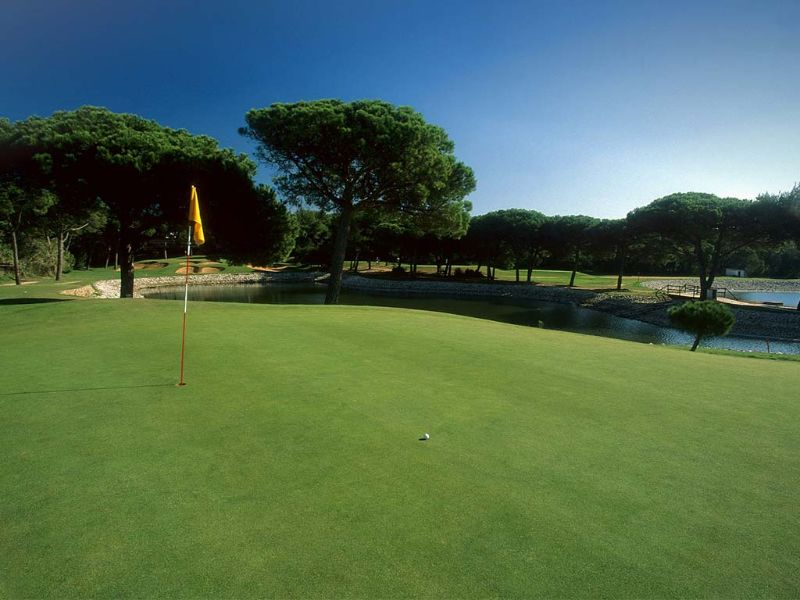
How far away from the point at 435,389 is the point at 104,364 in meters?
6.61

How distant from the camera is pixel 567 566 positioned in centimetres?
323

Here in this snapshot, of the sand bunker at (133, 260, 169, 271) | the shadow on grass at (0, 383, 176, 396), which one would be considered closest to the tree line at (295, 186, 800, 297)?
the shadow on grass at (0, 383, 176, 396)

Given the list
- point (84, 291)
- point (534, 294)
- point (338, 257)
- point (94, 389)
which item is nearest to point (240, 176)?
point (338, 257)

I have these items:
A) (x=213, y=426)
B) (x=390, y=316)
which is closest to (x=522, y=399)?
(x=213, y=426)

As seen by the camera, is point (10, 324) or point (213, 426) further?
point (10, 324)

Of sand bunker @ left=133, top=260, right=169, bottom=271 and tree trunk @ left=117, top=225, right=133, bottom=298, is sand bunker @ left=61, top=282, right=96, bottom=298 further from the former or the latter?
sand bunker @ left=133, top=260, right=169, bottom=271

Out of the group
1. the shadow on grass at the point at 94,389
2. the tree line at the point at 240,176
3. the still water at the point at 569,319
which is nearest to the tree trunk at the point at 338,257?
the tree line at the point at 240,176

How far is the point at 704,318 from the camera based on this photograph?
1912cm

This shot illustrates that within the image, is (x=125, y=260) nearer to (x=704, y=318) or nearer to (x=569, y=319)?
(x=704, y=318)

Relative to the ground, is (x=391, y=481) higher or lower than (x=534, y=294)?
→ higher

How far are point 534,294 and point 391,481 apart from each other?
5911 centimetres

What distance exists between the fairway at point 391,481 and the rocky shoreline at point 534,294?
31179mm

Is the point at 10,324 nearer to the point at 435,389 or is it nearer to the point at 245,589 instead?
the point at 435,389

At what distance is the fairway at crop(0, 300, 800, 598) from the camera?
3.15m
